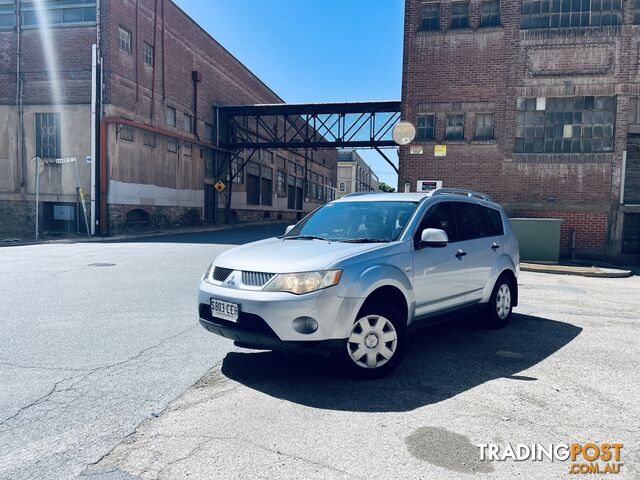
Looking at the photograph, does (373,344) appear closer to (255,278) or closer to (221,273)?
(255,278)

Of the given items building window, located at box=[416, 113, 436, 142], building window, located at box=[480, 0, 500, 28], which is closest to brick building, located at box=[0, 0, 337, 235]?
building window, located at box=[416, 113, 436, 142]

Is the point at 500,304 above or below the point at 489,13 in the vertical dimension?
below

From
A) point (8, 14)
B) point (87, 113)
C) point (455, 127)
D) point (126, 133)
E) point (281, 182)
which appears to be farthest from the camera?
point (281, 182)

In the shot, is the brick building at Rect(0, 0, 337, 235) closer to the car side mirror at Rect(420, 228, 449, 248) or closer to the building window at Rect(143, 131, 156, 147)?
the building window at Rect(143, 131, 156, 147)

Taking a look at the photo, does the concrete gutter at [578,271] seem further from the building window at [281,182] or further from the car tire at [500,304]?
the building window at [281,182]

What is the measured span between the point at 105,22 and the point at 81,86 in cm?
323

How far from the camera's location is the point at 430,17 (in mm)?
16656

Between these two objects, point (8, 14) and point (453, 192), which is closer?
point (453, 192)

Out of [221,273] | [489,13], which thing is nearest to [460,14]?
[489,13]

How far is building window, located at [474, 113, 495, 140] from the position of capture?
1625 centimetres

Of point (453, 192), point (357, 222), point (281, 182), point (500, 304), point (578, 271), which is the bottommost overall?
point (578, 271)

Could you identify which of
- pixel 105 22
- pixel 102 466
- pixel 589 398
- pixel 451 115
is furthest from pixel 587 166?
pixel 105 22

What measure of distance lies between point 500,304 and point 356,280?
3202 mm

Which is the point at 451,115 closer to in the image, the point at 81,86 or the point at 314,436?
the point at 314,436
